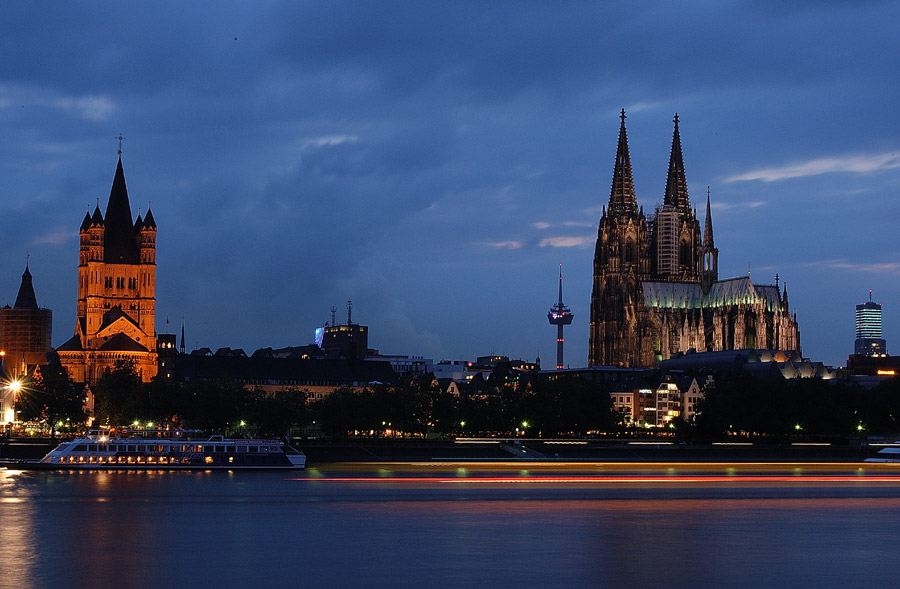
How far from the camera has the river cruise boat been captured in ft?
Answer: 353

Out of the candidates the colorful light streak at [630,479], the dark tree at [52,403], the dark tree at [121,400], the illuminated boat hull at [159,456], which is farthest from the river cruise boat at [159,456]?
the dark tree at [52,403]

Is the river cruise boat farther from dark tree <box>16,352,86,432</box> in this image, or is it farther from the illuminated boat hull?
dark tree <box>16,352,86,432</box>

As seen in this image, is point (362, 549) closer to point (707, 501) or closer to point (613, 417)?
point (707, 501)

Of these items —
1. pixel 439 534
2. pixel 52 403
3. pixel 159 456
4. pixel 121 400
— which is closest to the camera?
pixel 439 534

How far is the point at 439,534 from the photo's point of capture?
196ft

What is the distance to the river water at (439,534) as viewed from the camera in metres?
47.6

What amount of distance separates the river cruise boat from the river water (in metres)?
13.1

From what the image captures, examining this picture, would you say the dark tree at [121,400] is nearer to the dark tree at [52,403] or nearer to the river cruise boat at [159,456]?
the dark tree at [52,403]

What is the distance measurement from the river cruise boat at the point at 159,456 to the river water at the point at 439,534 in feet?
42.9

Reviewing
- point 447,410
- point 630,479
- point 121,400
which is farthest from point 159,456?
point 121,400

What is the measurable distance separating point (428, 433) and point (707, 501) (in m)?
94.2

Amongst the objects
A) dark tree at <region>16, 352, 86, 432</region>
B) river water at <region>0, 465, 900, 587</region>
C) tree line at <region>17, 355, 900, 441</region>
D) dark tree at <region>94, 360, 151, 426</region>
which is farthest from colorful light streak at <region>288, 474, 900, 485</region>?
dark tree at <region>16, 352, 86, 432</region>

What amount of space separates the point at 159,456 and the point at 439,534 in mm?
55090

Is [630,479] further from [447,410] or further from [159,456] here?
[447,410]
